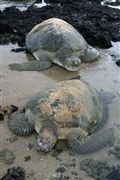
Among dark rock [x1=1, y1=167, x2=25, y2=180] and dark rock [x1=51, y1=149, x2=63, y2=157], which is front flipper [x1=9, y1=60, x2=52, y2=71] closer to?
dark rock [x1=51, y1=149, x2=63, y2=157]

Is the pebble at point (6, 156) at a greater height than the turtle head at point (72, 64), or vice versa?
the turtle head at point (72, 64)

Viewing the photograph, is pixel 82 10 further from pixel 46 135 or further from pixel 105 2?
pixel 46 135

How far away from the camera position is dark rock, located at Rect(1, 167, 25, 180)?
14.8ft

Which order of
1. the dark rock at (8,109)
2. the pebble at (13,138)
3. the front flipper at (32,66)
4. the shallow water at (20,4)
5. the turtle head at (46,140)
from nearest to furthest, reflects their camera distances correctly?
the turtle head at (46,140) < the pebble at (13,138) < the dark rock at (8,109) < the front flipper at (32,66) < the shallow water at (20,4)

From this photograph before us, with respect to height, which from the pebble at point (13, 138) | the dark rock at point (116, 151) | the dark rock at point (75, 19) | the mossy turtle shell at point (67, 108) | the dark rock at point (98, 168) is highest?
the mossy turtle shell at point (67, 108)

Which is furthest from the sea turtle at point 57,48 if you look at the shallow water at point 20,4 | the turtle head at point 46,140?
the shallow water at point 20,4

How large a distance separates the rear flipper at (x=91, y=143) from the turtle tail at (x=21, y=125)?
59 centimetres

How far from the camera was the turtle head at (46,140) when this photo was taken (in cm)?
501

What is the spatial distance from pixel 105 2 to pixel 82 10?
170cm

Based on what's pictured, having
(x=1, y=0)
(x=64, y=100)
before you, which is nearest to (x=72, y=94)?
(x=64, y=100)

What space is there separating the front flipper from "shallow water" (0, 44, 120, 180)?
0.35ft

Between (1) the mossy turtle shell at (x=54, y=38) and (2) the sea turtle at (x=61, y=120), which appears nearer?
(2) the sea turtle at (x=61, y=120)

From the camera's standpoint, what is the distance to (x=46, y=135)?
5074mm

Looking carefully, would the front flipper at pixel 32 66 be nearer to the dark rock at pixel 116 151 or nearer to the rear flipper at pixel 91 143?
the rear flipper at pixel 91 143
